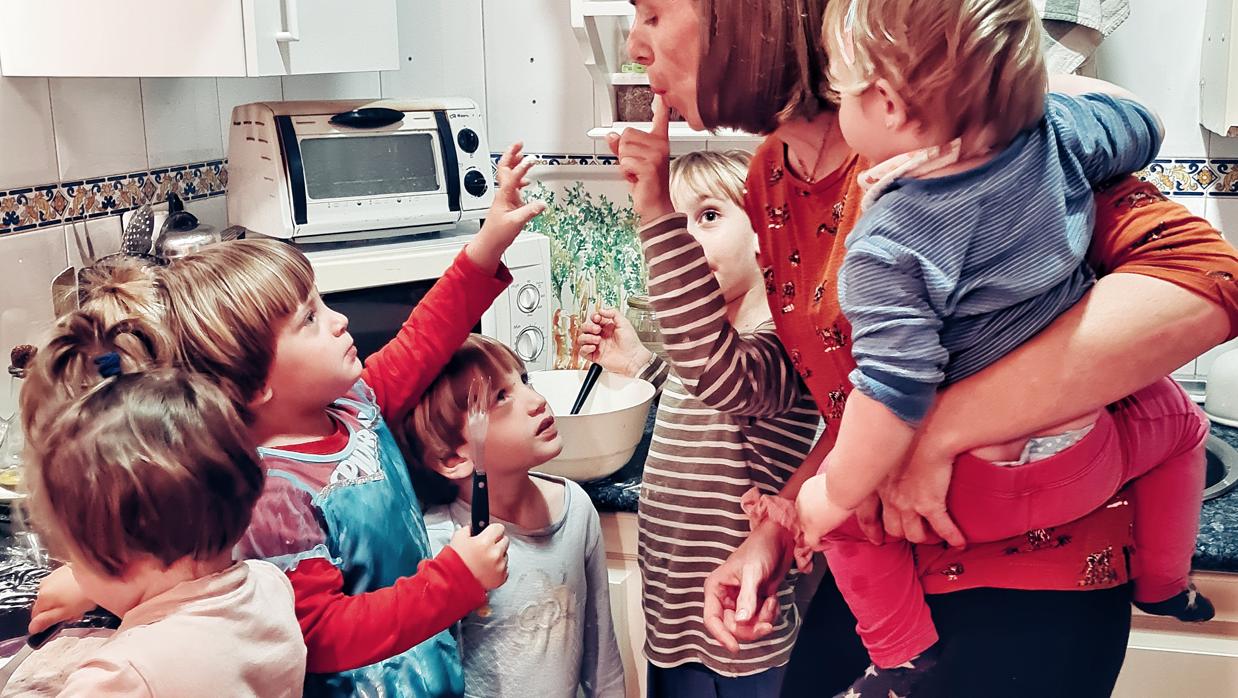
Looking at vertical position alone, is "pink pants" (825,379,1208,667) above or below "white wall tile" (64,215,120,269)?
below

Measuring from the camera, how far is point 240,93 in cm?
170

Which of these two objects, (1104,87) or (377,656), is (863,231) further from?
(377,656)

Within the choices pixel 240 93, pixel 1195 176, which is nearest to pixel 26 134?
pixel 240 93

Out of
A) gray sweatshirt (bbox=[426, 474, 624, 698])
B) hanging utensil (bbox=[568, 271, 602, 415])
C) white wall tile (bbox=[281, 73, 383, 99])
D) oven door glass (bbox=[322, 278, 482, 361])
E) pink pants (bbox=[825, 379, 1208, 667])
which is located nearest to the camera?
pink pants (bbox=[825, 379, 1208, 667])

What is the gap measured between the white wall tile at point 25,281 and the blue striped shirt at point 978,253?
89 cm

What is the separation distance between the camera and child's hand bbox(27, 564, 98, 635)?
88cm

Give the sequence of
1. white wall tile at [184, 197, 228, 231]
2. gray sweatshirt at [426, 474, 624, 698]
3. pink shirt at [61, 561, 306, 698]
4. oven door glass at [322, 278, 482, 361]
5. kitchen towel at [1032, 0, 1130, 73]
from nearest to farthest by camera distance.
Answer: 1. pink shirt at [61, 561, 306, 698]
2. gray sweatshirt at [426, 474, 624, 698]
3. oven door glass at [322, 278, 482, 361]
4. kitchen towel at [1032, 0, 1130, 73]
5. white wall tile at [184, 197, 228, 231]

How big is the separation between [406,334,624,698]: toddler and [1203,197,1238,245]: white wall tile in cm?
99

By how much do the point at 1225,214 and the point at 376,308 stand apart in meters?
1.17

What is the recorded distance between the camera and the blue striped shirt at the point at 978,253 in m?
0.83

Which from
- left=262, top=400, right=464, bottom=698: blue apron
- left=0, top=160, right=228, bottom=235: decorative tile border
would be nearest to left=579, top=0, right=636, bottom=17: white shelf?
left=0, top=160, right=228, bottom=235: decorative tile border

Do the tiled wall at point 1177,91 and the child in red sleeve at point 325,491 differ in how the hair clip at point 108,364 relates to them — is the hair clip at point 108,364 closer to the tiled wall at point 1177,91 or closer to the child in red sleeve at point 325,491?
the child in red sleeve at point 325,491

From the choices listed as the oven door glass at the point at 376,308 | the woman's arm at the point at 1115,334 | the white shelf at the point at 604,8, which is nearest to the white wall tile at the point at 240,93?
the oven door glass at the point at 376,308

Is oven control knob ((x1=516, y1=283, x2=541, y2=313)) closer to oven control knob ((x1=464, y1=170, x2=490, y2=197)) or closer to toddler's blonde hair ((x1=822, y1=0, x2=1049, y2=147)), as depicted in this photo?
oven control knob ((x1=464, y1=170, x2=490, y2=197))
